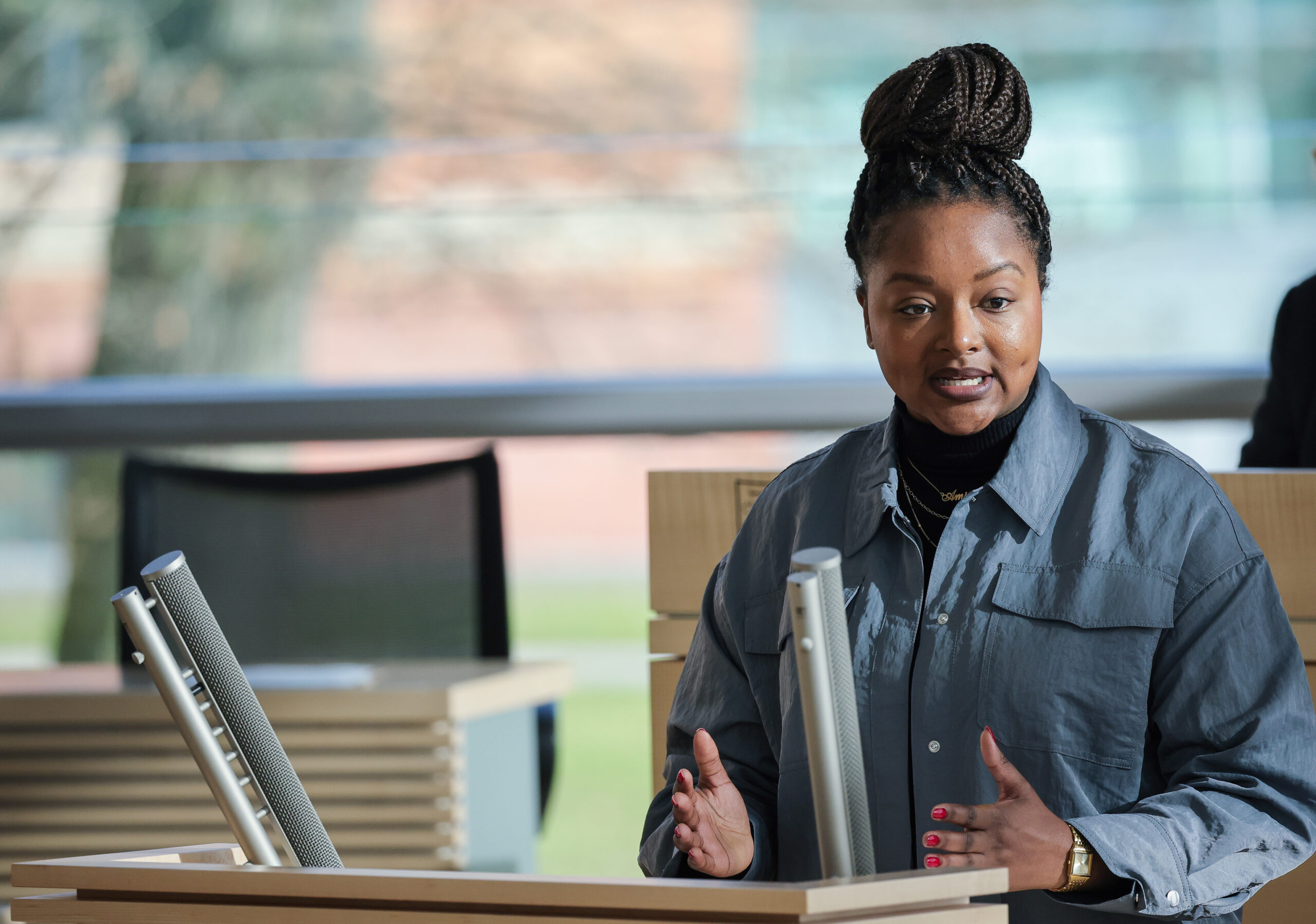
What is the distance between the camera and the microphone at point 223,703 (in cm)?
89

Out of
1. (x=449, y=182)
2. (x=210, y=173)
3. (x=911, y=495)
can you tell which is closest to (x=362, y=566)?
(x=449, y=182)

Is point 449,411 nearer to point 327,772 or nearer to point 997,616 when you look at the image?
point 327,772

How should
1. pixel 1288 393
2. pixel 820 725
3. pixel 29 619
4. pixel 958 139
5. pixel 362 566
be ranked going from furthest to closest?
1. pixel 29 619
2. pixel 362 566
3. pixel 1288 393
4. pixel 958 139
5. pixel 820 725

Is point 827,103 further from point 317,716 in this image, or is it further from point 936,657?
point 936,657

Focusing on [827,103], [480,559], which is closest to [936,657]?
[480,559]

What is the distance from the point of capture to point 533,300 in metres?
3.69

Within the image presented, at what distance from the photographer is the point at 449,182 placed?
3617mm

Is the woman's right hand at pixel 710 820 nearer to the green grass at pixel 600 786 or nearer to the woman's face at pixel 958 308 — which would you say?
the woman's face at pixel 958 308

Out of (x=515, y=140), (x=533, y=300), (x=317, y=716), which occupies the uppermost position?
(x=515, y=140)

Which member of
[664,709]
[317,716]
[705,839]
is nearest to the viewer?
[705,839]

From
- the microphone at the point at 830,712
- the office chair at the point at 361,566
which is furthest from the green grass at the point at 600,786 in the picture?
the microphone at the point at 830,712

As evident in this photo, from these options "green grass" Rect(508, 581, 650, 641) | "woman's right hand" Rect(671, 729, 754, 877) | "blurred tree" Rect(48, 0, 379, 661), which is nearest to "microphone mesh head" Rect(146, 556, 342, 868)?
"woman's right hand" Rect(671, 729, 754, 877)

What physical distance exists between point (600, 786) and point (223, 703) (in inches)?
209

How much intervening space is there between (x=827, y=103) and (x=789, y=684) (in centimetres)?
254
